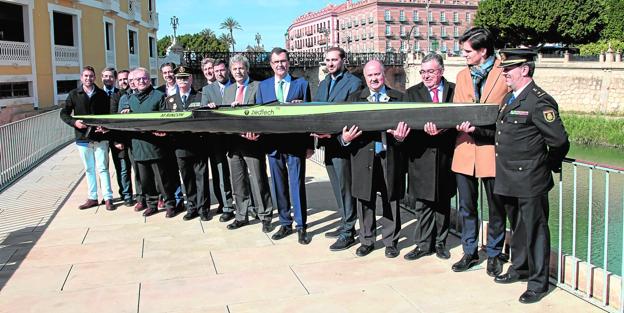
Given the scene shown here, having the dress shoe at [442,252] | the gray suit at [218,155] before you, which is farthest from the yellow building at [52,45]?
the dress shoe at [442,252]

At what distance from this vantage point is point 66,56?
21.8 m

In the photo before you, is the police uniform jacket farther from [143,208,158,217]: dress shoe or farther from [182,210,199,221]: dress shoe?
[143,208,158,217]: dress shoe

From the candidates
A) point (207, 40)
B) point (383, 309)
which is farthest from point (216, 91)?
point (207, 40)

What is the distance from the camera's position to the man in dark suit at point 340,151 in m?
5.65

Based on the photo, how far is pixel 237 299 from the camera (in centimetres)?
443

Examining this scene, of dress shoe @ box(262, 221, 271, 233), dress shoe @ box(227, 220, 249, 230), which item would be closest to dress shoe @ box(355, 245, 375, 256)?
dress shoe @ box(262, 221, 271, 233)

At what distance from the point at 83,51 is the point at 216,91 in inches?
750

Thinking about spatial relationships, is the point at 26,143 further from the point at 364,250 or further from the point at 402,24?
the point at 402,24

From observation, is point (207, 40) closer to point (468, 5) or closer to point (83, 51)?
point (468, 5)

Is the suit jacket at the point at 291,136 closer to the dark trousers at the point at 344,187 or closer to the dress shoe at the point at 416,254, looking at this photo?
the dark trousers at the point at 344,187

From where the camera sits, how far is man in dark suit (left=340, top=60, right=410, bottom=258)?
5.27 m

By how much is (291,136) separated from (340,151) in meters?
0.65

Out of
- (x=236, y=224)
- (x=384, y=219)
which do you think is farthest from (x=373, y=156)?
(x=236, y=224)

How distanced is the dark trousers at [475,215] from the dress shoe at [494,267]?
43 millimetres
